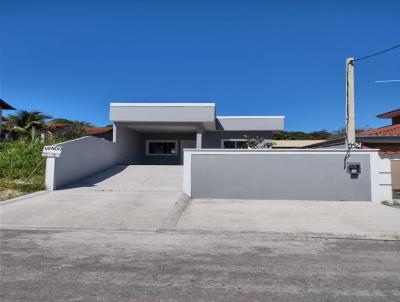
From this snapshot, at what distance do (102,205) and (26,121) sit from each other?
71.2 ft

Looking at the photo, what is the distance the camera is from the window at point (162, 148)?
28.0 metres

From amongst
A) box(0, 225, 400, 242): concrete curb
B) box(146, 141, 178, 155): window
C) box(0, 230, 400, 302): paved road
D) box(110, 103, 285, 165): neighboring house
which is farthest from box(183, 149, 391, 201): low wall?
box(146, 141, 178, 155): window

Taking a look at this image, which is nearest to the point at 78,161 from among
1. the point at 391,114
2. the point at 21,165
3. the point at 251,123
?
the point at 21,165

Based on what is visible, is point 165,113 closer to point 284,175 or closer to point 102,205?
point 284,175

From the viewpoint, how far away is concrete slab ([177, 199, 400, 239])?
8.30m

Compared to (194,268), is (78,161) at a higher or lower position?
higher

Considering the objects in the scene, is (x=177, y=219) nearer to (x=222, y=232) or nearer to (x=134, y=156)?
(x=222, y=232)

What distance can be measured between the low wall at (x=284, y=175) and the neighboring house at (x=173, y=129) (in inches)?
333

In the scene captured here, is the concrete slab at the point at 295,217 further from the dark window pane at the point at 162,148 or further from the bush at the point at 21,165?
A: the dark window pane at the point at 162,148

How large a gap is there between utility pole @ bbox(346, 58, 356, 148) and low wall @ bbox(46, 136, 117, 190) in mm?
11053

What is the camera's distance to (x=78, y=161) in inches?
650

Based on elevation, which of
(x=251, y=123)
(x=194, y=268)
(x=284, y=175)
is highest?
(x=251, y=123)

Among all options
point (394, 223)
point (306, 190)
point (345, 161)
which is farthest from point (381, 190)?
point (394, 223)

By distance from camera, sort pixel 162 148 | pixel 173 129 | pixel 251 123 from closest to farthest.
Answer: pixel 173 129 < pixel 251 123 < pixel 162 148
